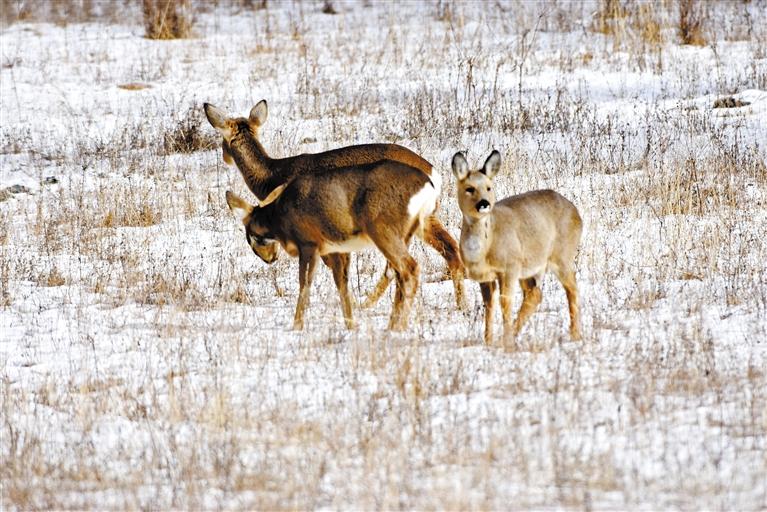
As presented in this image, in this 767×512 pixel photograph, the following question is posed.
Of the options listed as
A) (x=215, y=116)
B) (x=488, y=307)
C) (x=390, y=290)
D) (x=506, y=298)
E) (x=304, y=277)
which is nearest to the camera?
(x=506, y=298)

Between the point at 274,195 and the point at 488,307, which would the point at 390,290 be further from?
the point at 488,307

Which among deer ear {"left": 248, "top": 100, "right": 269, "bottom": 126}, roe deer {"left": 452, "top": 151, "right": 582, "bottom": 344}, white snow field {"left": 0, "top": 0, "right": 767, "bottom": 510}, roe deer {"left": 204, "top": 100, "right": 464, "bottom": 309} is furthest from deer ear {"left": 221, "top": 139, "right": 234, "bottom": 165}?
roe deer {"left": 452, "top": 151, "right": 582, "bottom": 344}

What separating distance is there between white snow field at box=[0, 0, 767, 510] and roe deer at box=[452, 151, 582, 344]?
314 mm

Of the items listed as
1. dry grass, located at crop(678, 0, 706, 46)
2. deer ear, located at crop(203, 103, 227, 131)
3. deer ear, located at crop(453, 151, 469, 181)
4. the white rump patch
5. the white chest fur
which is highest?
dry grass, located at crop(678, 0, 706, 46)

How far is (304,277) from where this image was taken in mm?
8789

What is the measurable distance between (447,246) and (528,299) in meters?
1.39

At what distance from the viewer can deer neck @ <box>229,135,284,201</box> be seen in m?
9.99

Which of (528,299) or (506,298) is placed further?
(528,299)

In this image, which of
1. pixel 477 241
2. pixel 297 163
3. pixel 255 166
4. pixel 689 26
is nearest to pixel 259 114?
pixel 255 166

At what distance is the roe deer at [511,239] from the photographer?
775cm

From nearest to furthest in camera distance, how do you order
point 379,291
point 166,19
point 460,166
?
1. point 460,166
2. point 379,291
3. point 166,19

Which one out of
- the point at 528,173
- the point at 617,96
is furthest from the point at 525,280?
the point at 617,96

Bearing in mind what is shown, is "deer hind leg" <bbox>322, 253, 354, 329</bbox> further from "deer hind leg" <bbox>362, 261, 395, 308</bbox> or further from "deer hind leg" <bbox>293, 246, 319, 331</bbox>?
"deer hind leg" <bbox>362, 261, 395, 308</bbox>

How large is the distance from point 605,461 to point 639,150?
817 centimetres
